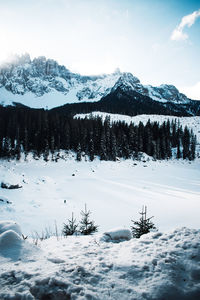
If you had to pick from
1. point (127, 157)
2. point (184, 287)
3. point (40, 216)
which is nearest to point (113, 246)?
point (184, 287)

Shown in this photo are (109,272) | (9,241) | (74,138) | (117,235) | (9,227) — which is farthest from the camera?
(74,138)

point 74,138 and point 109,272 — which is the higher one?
point 74,138

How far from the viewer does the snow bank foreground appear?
75.2 inches

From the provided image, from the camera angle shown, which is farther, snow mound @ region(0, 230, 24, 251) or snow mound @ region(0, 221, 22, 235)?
snow mound @ region(0, 221, 22, 235)

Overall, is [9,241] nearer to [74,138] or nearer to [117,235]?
[117,235]

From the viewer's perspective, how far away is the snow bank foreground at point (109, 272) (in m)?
1.91

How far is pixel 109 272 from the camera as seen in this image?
2.36 meters

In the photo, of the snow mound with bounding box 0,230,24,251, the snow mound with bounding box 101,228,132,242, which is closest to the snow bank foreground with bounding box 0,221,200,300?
the snow mound with bounding box 0,230,24,251

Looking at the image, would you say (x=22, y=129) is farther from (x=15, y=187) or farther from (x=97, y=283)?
(x=97, y=283)

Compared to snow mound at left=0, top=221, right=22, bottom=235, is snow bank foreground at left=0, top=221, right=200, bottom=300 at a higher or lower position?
higher

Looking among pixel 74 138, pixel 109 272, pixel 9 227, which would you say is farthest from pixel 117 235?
pixel 74 138

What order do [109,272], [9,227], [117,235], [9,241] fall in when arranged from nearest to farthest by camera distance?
[109,272] < [9,241] < [9,227] < [117,235]

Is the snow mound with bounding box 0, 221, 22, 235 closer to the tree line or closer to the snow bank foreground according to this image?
the snow bank foreground

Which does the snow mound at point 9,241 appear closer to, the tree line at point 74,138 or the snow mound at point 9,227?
the snow mound at point 9,227
